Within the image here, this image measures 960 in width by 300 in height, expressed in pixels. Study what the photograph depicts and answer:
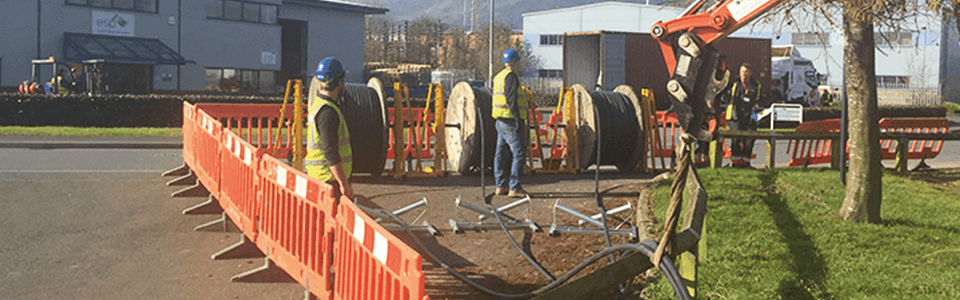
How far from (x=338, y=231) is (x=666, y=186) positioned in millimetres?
6202

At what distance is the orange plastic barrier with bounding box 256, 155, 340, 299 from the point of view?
5.29 m

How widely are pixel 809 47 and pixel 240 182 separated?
69246 mm

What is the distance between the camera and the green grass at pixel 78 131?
20.4 m

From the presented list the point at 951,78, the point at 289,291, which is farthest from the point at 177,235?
the point at 951,78

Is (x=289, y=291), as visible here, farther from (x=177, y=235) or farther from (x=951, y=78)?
(x=951, y=78)

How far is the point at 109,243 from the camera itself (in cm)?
799

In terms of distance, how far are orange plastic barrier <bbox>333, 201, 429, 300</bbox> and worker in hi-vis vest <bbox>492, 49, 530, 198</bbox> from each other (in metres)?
5.51

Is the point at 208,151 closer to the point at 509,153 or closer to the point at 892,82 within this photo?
the point at 509,153

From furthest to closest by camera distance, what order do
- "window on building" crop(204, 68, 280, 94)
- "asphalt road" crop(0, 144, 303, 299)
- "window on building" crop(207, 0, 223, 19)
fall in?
"window on building" crop(204, 68, 280, 94), "window on building" crop(207, 0, 223, 19), "asphalt road" crop(0, 144, 303, 299)

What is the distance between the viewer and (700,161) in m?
12.8

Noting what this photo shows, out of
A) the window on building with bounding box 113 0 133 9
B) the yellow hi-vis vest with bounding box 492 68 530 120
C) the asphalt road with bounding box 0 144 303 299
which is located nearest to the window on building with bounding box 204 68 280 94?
the window on building with bounding box 113 0 133 9

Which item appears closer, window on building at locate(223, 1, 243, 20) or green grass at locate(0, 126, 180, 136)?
green grass at locate(0, 126, 180, 136)

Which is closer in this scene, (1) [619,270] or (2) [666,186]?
(1) [619,270]

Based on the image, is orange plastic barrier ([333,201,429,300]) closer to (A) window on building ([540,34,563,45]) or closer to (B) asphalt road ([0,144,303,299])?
(B) asphalt road ([0,144,303,299])
